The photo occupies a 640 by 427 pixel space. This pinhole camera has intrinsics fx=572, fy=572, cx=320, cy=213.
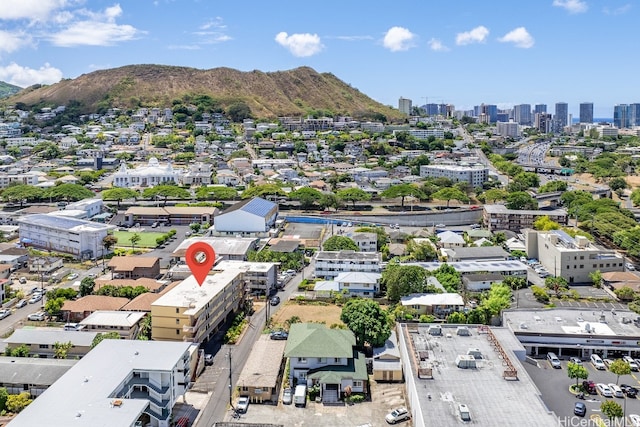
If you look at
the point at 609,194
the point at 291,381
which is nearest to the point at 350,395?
the point at 291,381

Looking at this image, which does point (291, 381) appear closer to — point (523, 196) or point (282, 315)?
point (282, 315)

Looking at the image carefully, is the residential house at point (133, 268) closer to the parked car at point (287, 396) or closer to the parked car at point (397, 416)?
the parked car at point (287, 396)

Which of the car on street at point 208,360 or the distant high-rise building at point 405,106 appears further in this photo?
the distant high-rise building at point 405,106

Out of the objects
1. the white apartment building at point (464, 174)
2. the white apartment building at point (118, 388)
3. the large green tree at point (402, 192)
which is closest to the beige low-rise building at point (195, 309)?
the white apartment building at point (118, 388)

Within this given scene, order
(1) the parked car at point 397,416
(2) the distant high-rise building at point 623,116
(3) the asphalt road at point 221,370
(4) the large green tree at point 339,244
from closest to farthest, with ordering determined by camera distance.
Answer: (1) the parked car at point 397,416 < (3) the asphalt road at point 221,370 < (4) the large green tree at point 339,244 < (2) the distant high-rise building at point 623,116

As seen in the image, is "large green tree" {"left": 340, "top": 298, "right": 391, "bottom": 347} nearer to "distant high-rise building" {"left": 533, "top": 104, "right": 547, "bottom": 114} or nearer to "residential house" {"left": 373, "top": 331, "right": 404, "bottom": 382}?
"residential house" {"left": 373, "top": 331, "right": 404, "bottom": 382}

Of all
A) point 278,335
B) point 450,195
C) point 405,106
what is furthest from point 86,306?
point 405,106

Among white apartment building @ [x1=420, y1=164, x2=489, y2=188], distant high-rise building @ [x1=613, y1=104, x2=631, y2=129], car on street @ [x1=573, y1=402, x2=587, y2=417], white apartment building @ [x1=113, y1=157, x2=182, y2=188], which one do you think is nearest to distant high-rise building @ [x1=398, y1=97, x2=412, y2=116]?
distant high-rise building @ [x1=613, y1=104, x2=631, y2=129]
